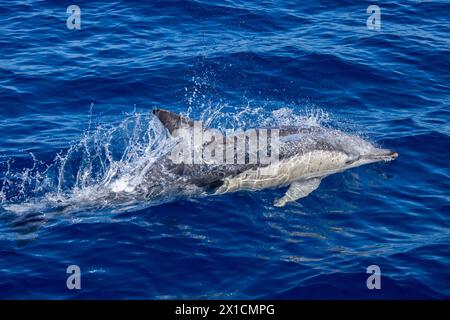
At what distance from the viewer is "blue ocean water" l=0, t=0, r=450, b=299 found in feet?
39.8

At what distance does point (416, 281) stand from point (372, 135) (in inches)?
234

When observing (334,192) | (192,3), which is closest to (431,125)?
(334,192)

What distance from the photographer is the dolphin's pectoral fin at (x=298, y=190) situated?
14.4m

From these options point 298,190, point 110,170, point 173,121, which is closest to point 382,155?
point 298,190

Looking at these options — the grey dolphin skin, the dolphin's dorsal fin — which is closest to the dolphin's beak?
the grey dolphin skin

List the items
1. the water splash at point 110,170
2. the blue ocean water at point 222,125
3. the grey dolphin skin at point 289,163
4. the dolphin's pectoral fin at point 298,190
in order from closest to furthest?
the blue ocean water at point 222,125, the water splash at point 110,170, the dolphin's pectoral fin at point 298,190, the grey dolphin skin at point 289,163

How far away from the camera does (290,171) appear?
15289mm

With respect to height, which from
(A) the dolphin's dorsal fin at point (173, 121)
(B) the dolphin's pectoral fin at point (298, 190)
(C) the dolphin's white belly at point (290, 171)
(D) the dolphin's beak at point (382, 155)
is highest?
(A) the dolphin's dorsal fin at point (173, 121)

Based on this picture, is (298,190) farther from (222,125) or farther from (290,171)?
(222,125)

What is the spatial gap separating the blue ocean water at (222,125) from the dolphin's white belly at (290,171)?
276 millimetres

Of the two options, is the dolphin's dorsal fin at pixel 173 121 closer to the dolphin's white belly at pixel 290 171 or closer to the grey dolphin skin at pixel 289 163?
the grey dolphin skin at pixel 289 163

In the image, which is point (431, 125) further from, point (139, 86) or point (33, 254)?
point (33, 254)

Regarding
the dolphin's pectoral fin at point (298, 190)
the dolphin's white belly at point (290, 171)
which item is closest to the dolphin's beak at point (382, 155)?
the dolphin's white belly at point (290, 171)
